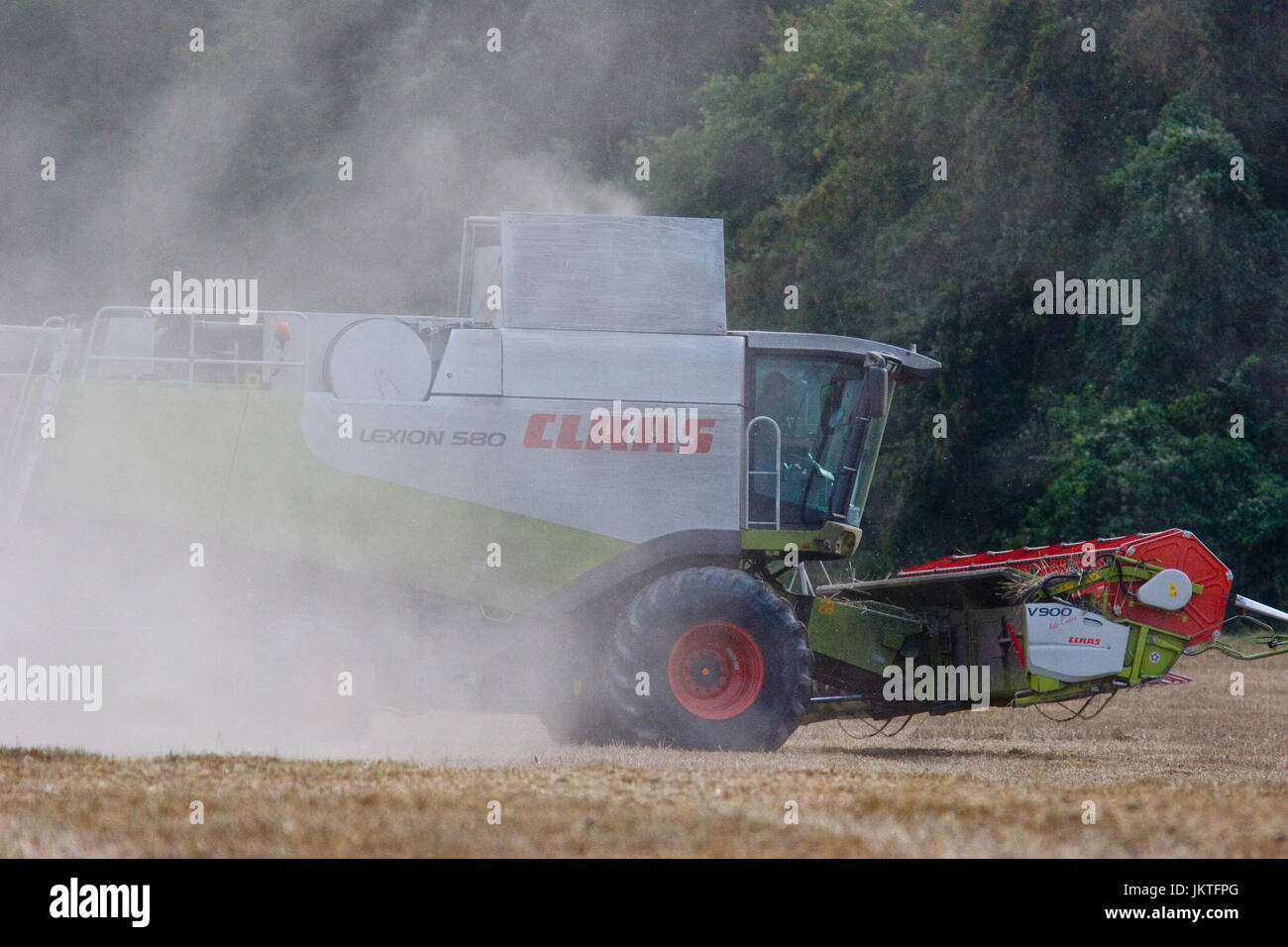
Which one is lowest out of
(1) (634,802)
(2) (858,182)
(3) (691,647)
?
(1) (634,802)

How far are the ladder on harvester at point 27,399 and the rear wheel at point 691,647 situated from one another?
3.75 meters

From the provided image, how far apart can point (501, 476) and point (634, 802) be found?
10.7 ft

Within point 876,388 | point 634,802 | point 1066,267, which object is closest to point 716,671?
point 876,388

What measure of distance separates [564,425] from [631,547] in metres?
0.85

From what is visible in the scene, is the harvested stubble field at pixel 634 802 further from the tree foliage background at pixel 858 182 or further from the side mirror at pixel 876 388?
the tree foliage background at pixel 858 182

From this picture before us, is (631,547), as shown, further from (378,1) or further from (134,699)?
(378,1)

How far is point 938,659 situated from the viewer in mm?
10484

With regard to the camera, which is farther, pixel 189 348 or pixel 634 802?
pixel 189 348

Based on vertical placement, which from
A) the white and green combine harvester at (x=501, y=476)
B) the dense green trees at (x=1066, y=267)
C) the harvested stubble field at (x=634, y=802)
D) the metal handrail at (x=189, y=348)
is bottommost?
the harvested stubble field at (x=634, y=802)

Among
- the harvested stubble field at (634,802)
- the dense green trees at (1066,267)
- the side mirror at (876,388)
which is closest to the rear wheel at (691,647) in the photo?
the harvested stubble field at (634,802)

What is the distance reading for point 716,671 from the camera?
31.7 ft

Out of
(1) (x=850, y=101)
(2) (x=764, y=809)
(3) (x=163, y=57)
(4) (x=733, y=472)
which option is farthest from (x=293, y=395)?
(3) (x=163, y=57)

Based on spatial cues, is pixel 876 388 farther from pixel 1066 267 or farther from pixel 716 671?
pixel 1066 267

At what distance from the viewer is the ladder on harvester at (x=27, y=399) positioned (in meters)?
9.52
